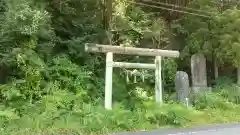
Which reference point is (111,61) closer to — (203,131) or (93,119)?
(93,119)

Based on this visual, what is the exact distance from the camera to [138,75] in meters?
14.5

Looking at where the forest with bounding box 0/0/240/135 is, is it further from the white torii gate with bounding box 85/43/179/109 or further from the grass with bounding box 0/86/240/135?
the white torii gate with bounding box 85/43/179/109

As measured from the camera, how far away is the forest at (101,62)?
10680mm

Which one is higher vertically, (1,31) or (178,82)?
(1,31)

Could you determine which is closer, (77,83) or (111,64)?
(111,64)

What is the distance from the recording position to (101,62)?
48.2 feet

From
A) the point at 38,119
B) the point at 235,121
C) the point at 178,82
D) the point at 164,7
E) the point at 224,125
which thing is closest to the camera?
the point at 38,119

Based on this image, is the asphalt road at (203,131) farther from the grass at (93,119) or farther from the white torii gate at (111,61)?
the white torii gate at (111,61)

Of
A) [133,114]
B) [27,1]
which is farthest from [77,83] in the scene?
[27,1]

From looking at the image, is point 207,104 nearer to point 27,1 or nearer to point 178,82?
point 178,82

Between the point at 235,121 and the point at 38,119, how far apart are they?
22.2 feet

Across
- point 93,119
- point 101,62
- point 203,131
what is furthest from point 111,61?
point 203,131

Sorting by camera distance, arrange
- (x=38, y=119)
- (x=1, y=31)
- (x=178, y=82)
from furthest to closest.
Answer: (x=178, y=82) < (x=1, y=31) < (x=38, y=119)

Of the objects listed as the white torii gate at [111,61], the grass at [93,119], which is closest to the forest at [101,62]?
the grass at [93,119]
